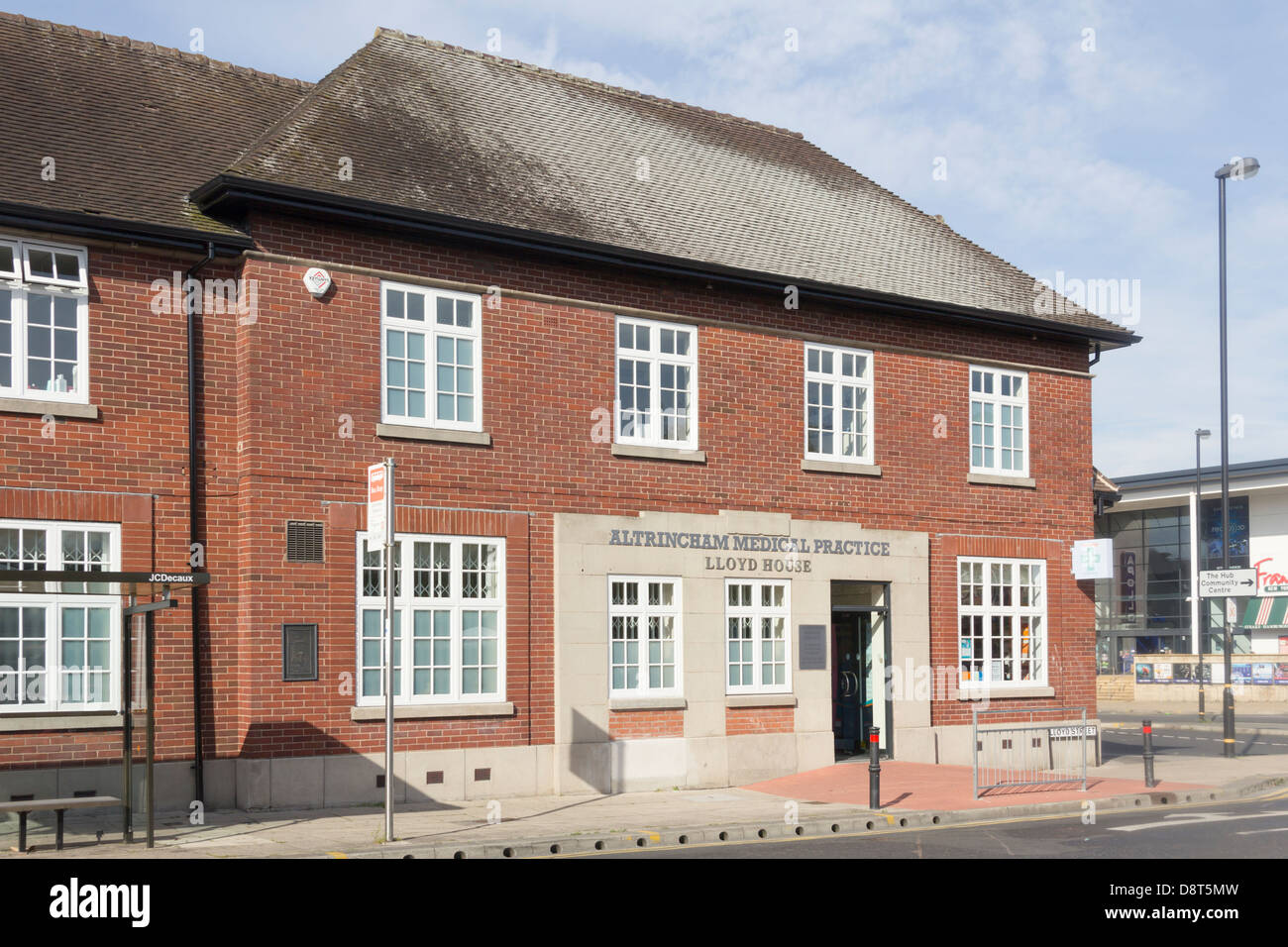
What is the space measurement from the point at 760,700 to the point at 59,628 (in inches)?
398

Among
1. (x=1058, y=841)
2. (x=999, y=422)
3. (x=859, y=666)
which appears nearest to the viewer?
(x=1058, y=841)

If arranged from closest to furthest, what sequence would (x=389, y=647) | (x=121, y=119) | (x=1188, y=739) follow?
(x=389, y=647)
(x=121, y=119)
(x=1188, y=739)

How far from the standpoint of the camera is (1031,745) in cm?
2352

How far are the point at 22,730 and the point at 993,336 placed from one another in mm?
17109

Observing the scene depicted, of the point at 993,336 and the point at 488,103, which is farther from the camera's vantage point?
the point at 993,336

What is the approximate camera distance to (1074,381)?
26.0 meters

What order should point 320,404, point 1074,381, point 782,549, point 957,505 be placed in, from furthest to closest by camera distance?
point 1074,381, point 957,505, point 782,549, point 320,404

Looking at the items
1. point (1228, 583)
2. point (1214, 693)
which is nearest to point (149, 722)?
point (1228, 583)

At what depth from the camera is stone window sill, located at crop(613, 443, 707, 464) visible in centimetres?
2038

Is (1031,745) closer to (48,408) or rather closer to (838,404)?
(838,404)

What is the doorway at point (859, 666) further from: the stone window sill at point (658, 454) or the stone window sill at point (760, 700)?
the stone window sill at point (658, 454)

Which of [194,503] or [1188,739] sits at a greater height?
[194,503]
